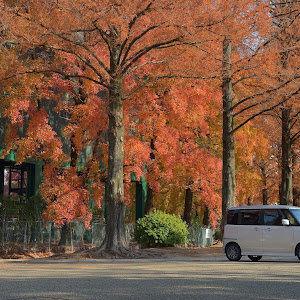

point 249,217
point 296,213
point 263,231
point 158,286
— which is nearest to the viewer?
point 158,286

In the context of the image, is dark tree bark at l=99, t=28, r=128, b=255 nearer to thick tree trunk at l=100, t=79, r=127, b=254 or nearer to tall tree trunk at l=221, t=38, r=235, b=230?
thick tree trunk at l=100, t=79, r=127, b=254

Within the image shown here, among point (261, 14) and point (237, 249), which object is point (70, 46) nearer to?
point (261, 14)

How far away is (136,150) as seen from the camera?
91.4 ft

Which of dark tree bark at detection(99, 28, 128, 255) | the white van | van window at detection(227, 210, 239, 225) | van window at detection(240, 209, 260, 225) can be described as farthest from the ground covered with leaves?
van window at detection(240, 209, 260, 225)

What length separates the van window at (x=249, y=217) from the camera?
20.8 m

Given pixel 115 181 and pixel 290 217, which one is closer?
pixel 290 217

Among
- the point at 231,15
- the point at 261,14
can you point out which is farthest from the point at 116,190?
the point at 261,14

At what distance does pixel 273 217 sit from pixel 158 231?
7.77m

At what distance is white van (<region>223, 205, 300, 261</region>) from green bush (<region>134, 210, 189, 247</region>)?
20.4ft

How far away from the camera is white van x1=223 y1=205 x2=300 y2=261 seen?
20.0m

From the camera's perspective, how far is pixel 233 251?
21.0 m

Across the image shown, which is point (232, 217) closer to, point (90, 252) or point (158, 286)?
point (90, 252)

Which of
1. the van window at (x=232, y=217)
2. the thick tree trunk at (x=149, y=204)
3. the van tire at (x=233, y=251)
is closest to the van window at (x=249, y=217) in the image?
the van window at (x=232, y=217)

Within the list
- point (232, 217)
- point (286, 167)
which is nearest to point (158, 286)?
point (232, 217)
